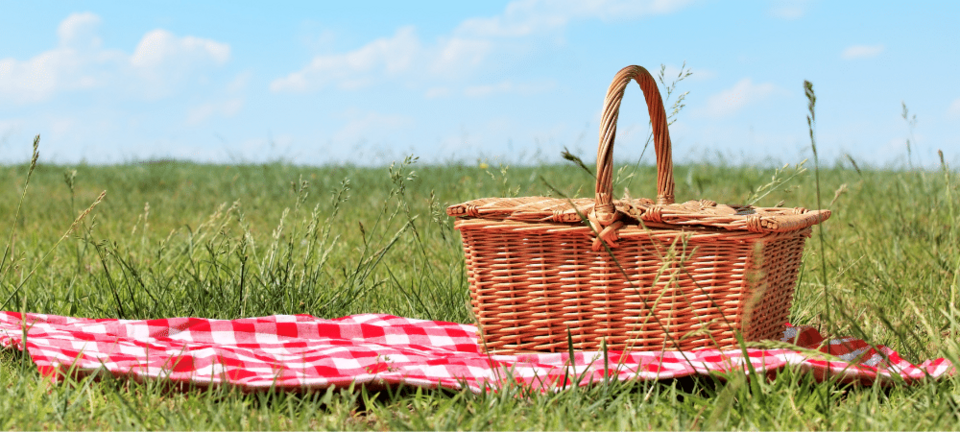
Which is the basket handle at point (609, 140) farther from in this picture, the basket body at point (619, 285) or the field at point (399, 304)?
the field at point (399, 304)

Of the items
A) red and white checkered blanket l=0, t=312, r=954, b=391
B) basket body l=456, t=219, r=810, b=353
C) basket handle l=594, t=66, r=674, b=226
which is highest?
basket handle l=594, t=66, r=674, b=226

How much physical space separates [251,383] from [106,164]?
9173 mm

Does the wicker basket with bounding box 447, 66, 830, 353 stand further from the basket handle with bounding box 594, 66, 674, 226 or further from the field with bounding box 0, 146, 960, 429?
the field with bounding box 0, 146, 960, 429

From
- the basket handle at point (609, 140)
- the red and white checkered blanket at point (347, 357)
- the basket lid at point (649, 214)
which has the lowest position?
the red and white checkered blanket at point (347, 357)

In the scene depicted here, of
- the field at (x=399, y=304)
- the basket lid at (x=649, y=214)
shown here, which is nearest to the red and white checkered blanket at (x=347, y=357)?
the field at (x=399, y=304)

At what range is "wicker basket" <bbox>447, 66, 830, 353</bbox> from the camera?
1631 mm

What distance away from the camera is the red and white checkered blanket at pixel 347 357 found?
1.46 meters

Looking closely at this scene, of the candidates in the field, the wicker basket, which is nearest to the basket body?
the wicker basket

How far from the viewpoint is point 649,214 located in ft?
5.32

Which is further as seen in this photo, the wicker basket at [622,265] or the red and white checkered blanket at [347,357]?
the wicker basket at [622,265]

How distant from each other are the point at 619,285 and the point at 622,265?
0.05 m

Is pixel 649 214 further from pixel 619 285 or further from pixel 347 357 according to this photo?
pixel 347 357

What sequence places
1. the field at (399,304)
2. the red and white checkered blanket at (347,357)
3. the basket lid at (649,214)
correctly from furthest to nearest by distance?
the basket lid at (649,214) → the red and white checkered blanket at (347,357) → the field at (399,304)

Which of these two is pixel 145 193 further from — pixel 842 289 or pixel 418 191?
pixel 842 289
